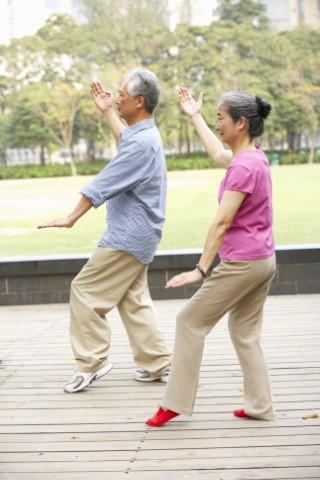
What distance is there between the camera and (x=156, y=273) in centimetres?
696

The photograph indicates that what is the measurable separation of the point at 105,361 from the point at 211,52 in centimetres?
2330

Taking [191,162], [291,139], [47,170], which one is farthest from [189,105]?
[47,170]

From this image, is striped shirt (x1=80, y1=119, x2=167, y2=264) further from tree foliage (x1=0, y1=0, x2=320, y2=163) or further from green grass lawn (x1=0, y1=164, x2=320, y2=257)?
tree foliage (x1=0, y1=0, x2=320, y2=163)

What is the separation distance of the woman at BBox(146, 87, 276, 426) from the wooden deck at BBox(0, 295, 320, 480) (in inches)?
6.4

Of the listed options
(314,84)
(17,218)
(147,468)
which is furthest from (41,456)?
(314,84)

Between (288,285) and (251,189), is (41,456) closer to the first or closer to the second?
(251,189)

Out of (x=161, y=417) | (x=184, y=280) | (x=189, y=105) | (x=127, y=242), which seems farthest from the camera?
(x=127, y=242)

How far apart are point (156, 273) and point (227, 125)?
3.66 metres

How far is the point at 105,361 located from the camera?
431 centimetres

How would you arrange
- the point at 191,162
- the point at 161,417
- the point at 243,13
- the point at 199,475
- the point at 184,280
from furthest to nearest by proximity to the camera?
the point at 243,13, the point at 191,162, the point at 161,417, the point at 184,280, the point at 199,475

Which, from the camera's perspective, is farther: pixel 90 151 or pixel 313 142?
pixel 90 151

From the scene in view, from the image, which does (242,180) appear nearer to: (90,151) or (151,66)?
(151,66)

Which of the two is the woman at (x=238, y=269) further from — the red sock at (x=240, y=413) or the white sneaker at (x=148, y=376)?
the white sneaker at (x=148, y=376)

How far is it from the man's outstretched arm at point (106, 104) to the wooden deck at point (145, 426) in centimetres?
119
